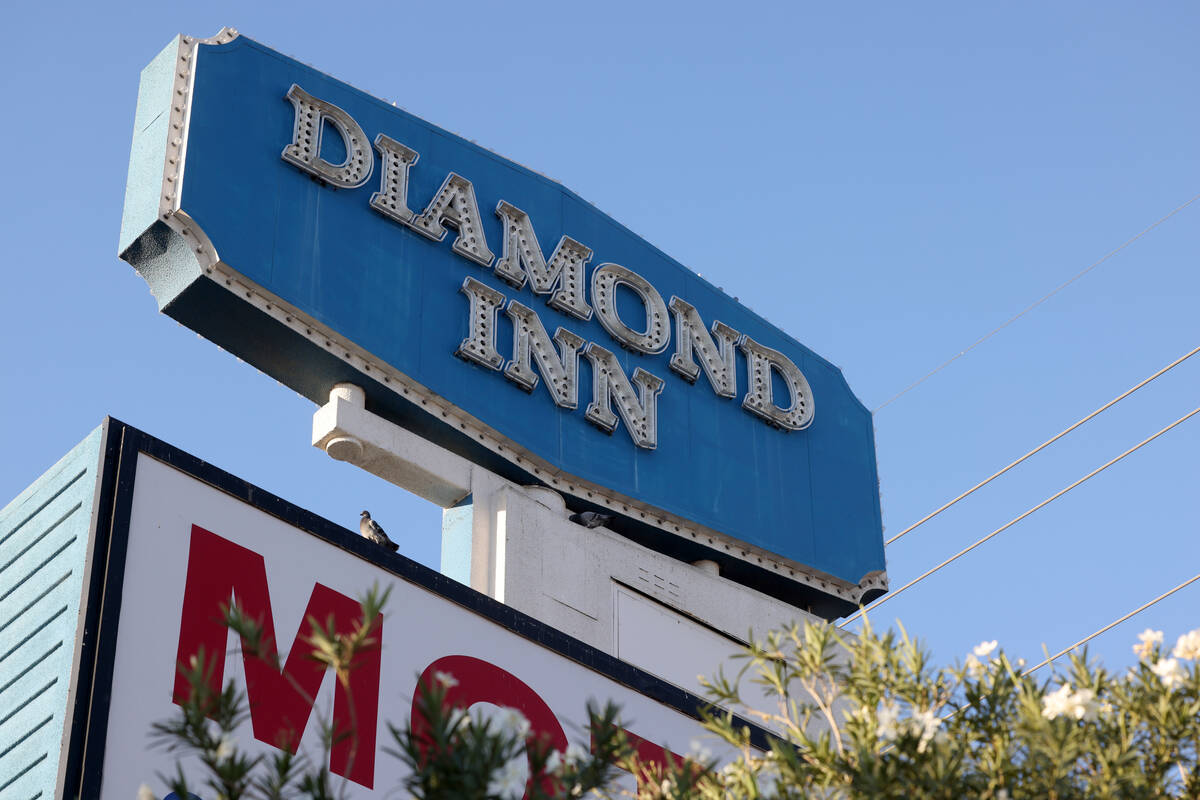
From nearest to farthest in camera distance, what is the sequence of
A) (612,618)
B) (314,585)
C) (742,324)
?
(314,585) < (612,618) < (742,324)

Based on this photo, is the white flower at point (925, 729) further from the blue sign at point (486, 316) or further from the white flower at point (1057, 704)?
the blue sign at point (486, 316)

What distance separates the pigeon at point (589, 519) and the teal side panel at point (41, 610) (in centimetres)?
663

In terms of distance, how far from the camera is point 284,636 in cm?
1374

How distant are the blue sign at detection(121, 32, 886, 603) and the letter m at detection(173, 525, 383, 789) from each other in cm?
350

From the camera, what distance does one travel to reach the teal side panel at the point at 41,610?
1198 cm

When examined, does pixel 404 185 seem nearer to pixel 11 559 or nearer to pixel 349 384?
pixel 349 384

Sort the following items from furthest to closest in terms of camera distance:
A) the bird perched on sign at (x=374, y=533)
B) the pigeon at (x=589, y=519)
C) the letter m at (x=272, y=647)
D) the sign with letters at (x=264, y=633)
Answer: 1. the pigeon at (x=589, y=519)
2. the bird perched on sign at (x=374, y=533)
3. the letter m at (x=272, y=647)
4. the sign with letters at (x=264, y=633)

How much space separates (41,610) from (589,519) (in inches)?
285

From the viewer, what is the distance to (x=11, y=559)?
1368 cm

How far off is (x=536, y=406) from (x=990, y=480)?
25.7 ft

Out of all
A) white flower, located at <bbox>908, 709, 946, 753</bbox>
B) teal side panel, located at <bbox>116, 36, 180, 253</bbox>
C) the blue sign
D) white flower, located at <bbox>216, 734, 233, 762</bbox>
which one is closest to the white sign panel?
the blue sign

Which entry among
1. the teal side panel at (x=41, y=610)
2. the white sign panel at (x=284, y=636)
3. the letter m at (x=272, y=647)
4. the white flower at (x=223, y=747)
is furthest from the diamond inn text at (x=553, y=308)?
the white flower at (x=223, y=747)

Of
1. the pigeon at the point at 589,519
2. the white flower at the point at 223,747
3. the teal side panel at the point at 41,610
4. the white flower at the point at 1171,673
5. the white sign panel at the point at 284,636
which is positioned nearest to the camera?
the white flower at the point at 223,747

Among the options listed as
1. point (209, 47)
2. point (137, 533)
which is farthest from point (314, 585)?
point (209, 47)
